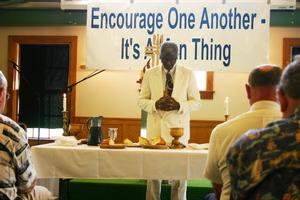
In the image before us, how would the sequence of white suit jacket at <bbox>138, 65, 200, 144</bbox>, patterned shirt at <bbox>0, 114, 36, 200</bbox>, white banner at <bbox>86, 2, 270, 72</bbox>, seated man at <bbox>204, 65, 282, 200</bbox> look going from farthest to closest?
white banner at <bbox>86, 2, 270, 72</bbox> < white suit jacket at <bbox>138, 65, 200, 144</bbox> < patterned shirt at <bbox>0, 114, 36, 200</bbox> < seated man at <bbox>204, 65, 282, 200</bbox>

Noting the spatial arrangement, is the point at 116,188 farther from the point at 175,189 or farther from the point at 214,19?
the point at 214,19

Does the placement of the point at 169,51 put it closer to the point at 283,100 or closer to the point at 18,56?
the point at 283,100

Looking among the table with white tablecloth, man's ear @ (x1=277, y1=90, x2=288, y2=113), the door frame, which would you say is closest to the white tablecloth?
the table with white tablecloth

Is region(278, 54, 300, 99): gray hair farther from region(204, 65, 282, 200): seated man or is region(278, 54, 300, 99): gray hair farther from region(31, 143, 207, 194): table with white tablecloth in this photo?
region(31, 143, 207, 194): table with white tablecloth

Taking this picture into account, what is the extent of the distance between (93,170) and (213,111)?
10.2 feet

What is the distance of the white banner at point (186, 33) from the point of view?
462cm

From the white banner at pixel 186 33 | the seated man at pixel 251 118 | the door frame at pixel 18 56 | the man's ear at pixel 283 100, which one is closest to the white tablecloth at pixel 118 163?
the seated man at pixel 251 118

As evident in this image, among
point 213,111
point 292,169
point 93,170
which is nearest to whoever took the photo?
point 292,169

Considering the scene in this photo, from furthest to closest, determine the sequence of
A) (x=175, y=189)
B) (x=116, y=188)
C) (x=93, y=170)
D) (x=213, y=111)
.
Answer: (x=213, y=111) < (x=116, y=188) < (x=175, y=189) < (x=93, y=170)

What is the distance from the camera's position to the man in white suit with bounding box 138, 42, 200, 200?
143 inches

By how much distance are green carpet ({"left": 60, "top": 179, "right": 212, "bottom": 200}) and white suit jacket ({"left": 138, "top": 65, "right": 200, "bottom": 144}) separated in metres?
0.77

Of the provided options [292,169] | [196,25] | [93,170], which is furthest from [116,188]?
[292,169]

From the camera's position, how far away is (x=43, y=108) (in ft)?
21.6

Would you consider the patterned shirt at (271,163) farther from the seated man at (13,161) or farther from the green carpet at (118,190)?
the green carpet at (118,190)
